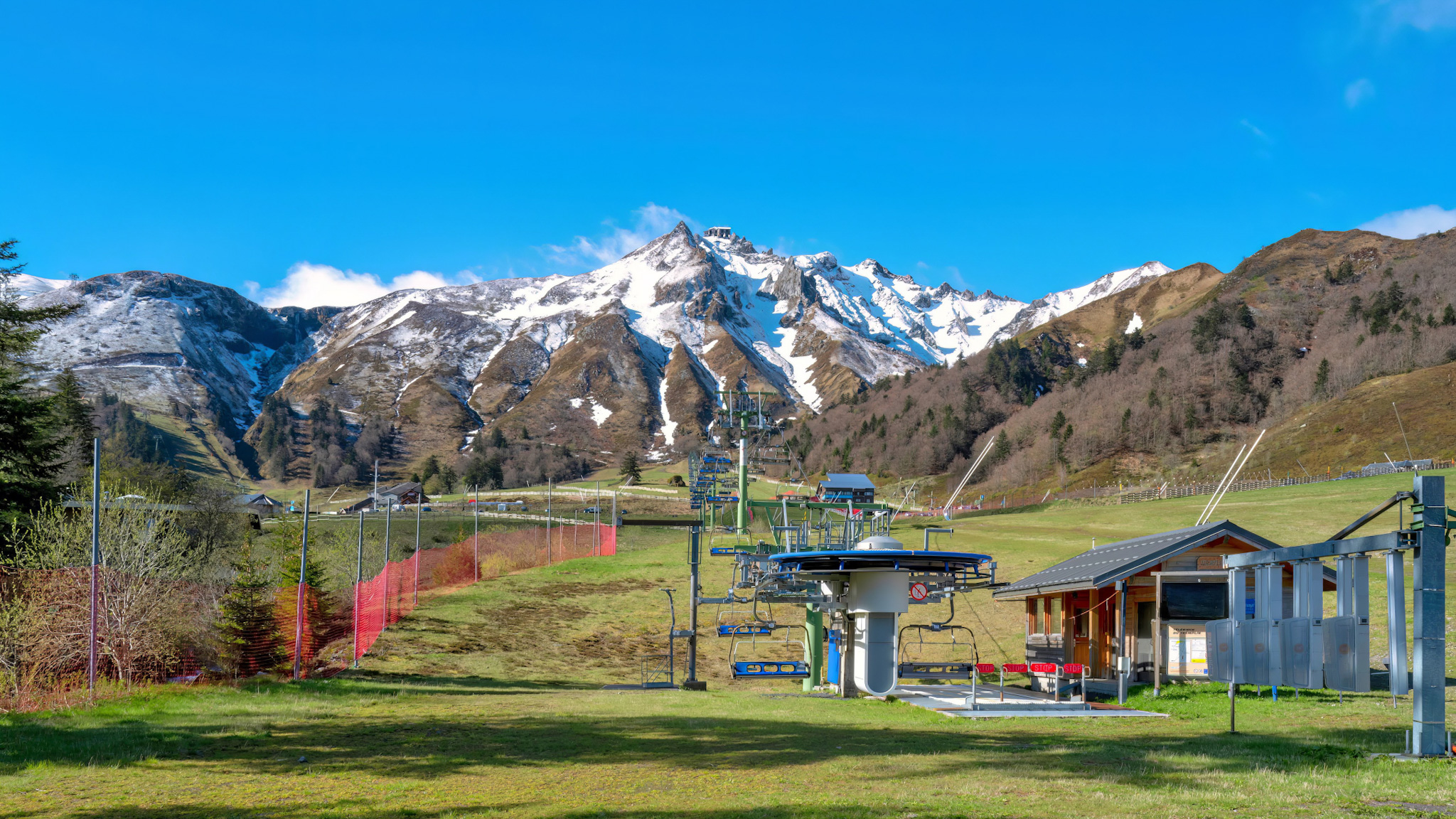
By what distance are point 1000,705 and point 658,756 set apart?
1028cm

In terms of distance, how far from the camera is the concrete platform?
19203 mm

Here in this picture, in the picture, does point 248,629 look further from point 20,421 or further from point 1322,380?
point 1322,380

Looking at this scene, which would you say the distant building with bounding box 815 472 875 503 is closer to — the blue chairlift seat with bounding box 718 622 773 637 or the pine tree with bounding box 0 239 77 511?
the blue chairlift seat with bounding box 718 622 773 637

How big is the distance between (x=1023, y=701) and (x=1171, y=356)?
164 m

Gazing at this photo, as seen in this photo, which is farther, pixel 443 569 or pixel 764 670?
pixel 443 569

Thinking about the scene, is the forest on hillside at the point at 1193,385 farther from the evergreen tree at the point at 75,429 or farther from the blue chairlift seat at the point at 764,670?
the blue chairlift seat at the point at 764,670

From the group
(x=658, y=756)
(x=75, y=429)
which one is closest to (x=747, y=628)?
(x=658, y=756)

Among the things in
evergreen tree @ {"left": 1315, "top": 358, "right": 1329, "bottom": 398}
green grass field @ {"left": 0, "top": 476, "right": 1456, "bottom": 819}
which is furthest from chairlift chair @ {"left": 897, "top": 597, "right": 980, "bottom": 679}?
evergreen tree @ {"left": 1315, "top": 358, "right": 1329, "bottom": 398}

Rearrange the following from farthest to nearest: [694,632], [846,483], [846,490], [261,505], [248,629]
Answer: [261,505] < [846,483] < [846,490] < [248,629] < [694,632]

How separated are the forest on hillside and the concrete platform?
108 m

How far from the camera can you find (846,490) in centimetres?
3022

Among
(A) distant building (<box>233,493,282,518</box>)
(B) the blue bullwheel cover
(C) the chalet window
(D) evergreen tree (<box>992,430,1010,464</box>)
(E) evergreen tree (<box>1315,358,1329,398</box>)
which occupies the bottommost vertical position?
(C) the chalet window

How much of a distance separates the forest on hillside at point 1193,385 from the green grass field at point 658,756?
11486 centimetres

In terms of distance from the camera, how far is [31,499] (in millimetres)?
31891
